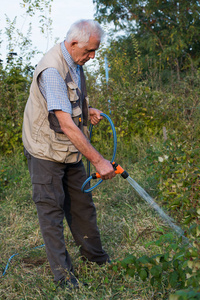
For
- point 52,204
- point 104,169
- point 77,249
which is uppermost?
point 104,169

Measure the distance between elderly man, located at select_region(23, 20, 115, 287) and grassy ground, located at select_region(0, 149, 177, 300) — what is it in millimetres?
211

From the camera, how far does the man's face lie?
8.82 feet

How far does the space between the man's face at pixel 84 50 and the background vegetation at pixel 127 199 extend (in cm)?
126

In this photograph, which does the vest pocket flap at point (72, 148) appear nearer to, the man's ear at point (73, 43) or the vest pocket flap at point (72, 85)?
the vest pocket flap at point (72, 85)

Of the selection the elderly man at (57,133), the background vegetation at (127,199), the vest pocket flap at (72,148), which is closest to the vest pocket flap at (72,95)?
the elderly man at (57,133)

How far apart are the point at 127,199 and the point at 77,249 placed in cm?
134

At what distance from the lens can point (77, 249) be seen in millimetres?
3387

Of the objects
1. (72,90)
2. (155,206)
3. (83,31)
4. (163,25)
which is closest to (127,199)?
(155,206)

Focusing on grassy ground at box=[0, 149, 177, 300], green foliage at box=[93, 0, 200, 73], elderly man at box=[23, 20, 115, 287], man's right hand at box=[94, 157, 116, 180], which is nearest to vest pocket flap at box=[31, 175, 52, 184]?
elderly man at box=[23, 20, 115, 287]

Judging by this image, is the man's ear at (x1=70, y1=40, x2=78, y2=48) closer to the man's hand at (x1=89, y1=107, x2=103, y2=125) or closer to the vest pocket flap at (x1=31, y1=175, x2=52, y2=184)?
the man's hand at (x1=89, y1=107, x2=103, y2=125)

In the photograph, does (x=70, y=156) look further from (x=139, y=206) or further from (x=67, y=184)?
(x=139, y=206)

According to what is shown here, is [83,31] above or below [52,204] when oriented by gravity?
above

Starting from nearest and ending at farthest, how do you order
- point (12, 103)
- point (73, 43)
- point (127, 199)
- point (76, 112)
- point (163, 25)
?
point (73, 43), point (76, 112), point (127, 199), point (12, 103), point (163, 25)

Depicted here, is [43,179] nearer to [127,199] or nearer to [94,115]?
[94,115]
